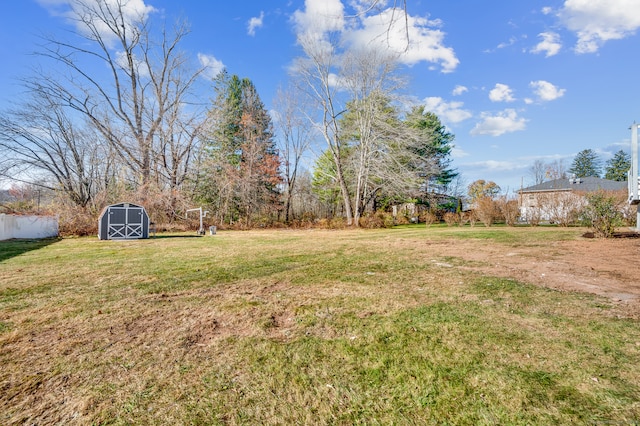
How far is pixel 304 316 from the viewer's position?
309 cm

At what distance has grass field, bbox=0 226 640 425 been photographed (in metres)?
1.65

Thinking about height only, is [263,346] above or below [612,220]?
below

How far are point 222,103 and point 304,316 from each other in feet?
77.5

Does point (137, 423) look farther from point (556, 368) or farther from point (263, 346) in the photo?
point (556, 368)

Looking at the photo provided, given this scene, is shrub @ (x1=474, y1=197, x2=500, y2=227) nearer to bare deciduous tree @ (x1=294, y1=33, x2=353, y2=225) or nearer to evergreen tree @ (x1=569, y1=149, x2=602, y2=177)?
bare deciduous tree @ (x1=294, y1=33, x2=353, y2=225)

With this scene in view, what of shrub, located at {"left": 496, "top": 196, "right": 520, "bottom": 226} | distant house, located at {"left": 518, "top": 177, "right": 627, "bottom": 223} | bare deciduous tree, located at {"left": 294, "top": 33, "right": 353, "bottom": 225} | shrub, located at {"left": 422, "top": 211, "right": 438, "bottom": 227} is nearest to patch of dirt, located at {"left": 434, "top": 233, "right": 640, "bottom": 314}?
distant house, located at {"left": 518, "top": 177, "right": 627, "bottom": 223}

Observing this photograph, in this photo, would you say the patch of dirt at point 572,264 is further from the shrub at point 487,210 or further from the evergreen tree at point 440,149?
the evergreen tree at point 440,149

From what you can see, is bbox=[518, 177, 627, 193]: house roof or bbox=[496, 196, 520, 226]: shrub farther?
bbox=[518, 177, 627, 193]: house roof

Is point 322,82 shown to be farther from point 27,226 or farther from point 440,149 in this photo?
point 27,226

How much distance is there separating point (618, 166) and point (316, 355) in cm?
5838

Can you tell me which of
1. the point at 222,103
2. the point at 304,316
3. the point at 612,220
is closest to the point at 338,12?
the point at 304,316

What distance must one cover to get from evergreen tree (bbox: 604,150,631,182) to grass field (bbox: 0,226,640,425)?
53.9 meters

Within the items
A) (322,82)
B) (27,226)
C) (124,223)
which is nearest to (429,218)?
(322,82)

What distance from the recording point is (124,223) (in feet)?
45.9
